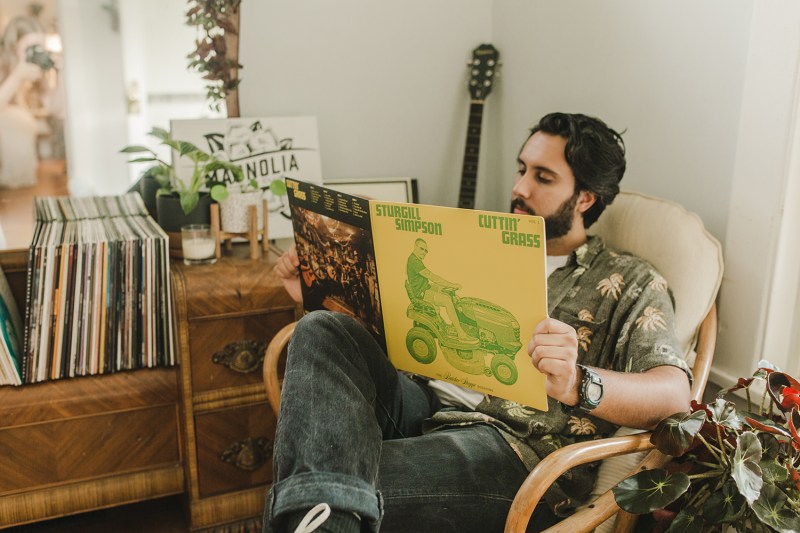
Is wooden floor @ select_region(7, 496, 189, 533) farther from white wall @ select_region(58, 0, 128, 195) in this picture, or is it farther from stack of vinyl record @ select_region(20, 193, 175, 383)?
white wall @ select_region(58, 0, 128, 195)

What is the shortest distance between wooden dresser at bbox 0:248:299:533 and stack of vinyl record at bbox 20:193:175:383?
0.05m

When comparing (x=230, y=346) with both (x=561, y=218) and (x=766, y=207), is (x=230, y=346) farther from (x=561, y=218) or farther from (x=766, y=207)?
(x=766, y=207)

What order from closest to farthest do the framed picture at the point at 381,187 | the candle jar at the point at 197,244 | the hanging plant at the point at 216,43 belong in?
the candle jar at the point at 197,244
the hanging plant at the point at 216,43
the framed picture at the point at 381,187

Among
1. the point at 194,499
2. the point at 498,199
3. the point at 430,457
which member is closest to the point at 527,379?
the point at 430,457

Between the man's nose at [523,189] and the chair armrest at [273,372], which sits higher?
the man's nose at [523,189]

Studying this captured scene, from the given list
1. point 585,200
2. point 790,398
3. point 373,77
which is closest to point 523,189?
point 585,200

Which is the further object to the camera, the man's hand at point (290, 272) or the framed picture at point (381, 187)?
the framed picture at point (381, 187)

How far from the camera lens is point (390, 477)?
1.16m

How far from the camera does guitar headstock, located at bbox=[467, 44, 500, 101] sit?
2254mm

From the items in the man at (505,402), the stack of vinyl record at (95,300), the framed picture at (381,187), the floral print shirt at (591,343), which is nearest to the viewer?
the man at (505,402)

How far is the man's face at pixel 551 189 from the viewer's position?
4.94 feet

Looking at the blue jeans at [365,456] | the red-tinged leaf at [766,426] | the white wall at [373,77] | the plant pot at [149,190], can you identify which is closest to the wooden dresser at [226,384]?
the plant pot at [149,190]

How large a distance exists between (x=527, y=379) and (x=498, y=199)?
1.38 metres

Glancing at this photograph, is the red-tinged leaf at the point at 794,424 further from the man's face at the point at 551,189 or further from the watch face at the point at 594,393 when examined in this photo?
the man's face at the point at 551,189
